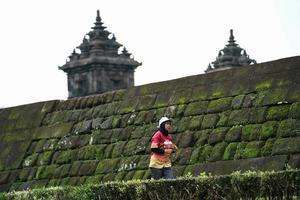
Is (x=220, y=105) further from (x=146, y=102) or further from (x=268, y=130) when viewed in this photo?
(x=146, y=102)

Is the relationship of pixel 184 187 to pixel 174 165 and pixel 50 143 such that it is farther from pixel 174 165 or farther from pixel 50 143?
pixel 50 143

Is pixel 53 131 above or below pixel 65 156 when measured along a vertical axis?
above

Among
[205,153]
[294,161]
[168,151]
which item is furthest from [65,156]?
[294,161]

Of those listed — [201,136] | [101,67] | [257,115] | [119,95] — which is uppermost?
[101,67]

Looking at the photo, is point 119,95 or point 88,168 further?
point 119,95

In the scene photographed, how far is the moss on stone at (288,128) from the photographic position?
14.1 m

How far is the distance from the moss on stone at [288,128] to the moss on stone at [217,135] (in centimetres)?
103

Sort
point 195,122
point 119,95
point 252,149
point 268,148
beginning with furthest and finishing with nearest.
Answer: point 119,95 → point 195,122 → point 252,149 → point 268,148

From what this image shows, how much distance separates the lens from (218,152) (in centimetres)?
1497

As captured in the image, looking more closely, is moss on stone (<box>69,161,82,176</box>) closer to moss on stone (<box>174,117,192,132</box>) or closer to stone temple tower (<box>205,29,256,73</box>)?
moss on stone (<box>174,117,192,132</box>)

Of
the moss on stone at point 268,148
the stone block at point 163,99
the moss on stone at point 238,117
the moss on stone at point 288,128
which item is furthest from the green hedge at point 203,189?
the stone block at point 163,99

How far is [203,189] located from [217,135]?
3.74 m

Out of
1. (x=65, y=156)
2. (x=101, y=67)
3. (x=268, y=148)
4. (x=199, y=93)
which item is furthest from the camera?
(x=101, y=67)

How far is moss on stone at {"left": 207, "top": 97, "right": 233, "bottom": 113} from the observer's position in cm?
1561
